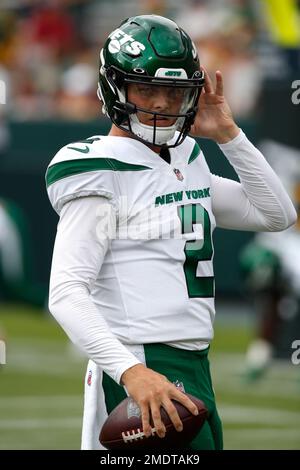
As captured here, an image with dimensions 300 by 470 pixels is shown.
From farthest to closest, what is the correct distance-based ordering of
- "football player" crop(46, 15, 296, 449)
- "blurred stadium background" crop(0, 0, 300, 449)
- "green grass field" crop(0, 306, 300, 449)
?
1. "blurred stadium background" crop(0, 0, 300, 449)
2. "green grass field" crop(0, 306, 300, 449)
3. "football player" crop(46, 15, 296, 449)

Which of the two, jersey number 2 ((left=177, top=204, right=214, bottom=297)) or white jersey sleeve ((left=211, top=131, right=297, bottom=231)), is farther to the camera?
white jersey sleeve ((left=211, top=131, right=297, bottom=231))

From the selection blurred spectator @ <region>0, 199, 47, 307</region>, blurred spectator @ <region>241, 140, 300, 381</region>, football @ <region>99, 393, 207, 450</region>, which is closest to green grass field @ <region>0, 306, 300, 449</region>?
blurred spectator @ <region>241, 140, 300, 381</region>

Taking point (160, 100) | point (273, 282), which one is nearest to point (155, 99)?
point (160, 100)

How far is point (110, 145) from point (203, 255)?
1.35ft

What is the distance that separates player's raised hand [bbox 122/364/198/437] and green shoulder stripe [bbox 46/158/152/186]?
578 mm

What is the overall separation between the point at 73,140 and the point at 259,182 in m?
8.82

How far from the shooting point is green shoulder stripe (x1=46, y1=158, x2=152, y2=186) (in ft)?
12.2

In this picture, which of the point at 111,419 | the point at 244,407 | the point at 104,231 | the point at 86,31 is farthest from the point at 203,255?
the point at 86,31

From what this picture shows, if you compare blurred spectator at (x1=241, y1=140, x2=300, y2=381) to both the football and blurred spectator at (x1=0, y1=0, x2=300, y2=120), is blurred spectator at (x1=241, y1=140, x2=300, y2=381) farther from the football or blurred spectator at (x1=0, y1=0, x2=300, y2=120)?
the football

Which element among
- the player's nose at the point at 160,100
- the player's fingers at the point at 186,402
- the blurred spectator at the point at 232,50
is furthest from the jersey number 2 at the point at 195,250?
the blurred spectator at the point at 232,50

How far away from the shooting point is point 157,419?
3441 millimetres

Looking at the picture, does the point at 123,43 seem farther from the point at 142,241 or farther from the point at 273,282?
the point at 273,282

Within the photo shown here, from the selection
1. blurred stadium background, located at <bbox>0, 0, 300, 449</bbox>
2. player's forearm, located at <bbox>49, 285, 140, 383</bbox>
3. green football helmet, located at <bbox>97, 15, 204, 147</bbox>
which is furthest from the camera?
blurred stadium background, located at <bbox>0, 0, 300, 449</bbox>

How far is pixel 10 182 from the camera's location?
12906mm
